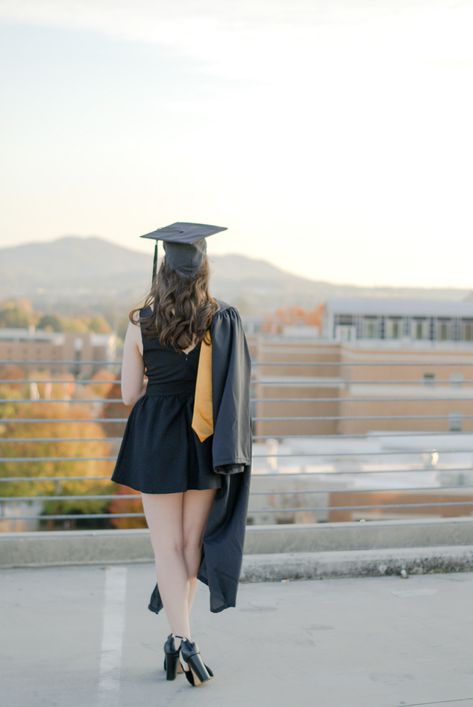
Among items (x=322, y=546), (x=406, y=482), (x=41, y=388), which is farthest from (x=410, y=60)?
(x=322, y=546)

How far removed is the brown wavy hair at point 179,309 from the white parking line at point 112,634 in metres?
1.34

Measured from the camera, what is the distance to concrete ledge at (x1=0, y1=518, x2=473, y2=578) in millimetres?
5812

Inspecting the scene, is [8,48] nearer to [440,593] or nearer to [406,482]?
[406,482]

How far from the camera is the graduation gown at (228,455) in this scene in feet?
12.9

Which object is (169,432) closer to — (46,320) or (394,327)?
(394,327)

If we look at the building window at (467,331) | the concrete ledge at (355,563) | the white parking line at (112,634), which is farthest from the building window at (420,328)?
the white parking line at (112,634)

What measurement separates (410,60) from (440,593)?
115670 millimetres

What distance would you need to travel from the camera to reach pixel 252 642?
4.68 meters

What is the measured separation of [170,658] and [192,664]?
12 centimetres

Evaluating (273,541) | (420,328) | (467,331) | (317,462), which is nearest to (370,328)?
(420,328)

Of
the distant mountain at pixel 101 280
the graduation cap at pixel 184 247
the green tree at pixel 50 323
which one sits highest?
the distant mountain at pixel 101 280

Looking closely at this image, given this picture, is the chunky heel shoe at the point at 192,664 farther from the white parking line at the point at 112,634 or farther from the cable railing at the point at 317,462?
the cable railing at the point at 317,462

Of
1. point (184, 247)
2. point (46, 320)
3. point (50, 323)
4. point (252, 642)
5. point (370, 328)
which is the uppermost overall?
point (184, 247)

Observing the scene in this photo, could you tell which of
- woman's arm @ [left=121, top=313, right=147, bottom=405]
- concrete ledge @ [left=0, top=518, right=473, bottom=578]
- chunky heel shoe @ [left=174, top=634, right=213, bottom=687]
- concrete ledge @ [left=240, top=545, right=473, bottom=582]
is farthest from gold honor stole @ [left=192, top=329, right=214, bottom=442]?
concrete ledge @ [left=0, top=518, right=473, bottom=578]
